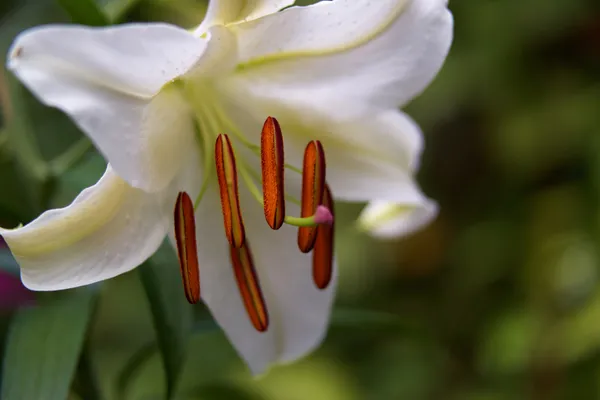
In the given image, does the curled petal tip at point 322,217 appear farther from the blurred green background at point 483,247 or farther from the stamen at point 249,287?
the blurred green background at point 483,247

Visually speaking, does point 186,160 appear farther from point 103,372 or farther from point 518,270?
point 518,270

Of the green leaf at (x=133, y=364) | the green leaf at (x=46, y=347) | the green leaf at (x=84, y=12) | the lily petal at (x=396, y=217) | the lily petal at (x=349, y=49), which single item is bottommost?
the green leaf at (x=133, y=364)

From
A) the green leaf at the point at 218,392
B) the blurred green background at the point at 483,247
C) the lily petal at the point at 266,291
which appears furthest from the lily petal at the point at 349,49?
the blurred green background at the point at 483,247

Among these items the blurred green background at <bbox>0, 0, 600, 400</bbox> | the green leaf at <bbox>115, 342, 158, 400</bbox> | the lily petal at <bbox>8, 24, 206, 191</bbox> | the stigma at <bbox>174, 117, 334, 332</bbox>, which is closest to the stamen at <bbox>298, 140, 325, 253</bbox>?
the stigma at <bbox>174, 117, 334, 332</bbox>

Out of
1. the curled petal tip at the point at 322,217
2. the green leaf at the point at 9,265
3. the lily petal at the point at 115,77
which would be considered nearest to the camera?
the lily petal at the point at 115,77

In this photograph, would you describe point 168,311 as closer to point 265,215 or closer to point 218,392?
point 265,215

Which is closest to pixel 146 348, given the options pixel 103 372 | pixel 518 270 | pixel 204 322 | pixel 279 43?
pixel 204 322
